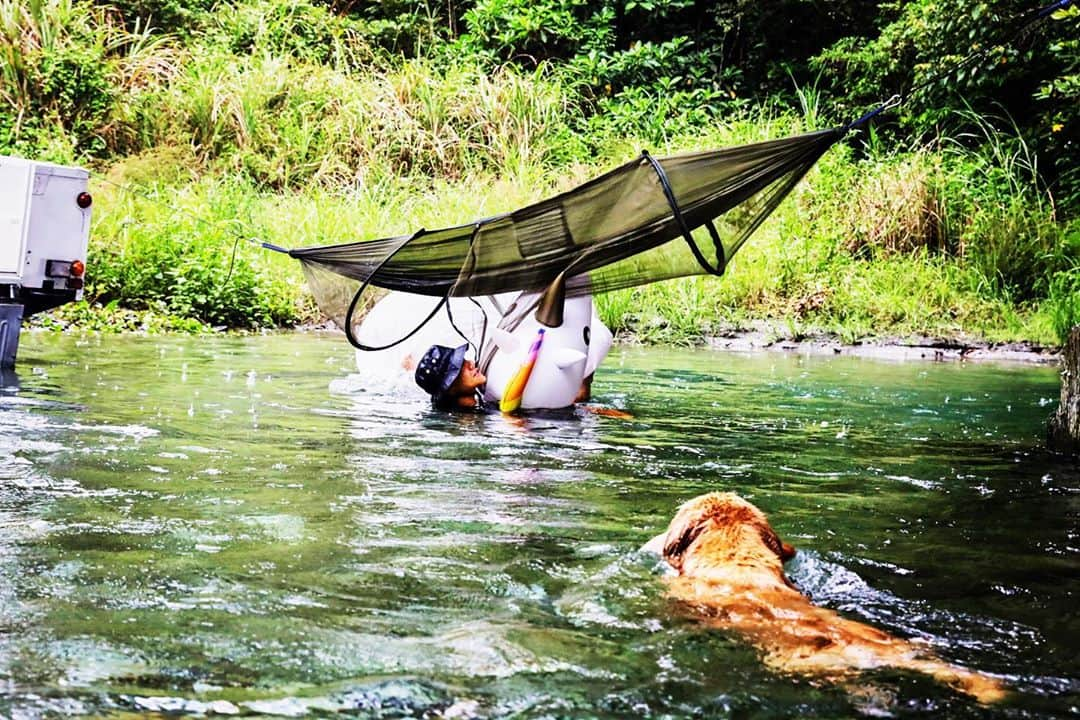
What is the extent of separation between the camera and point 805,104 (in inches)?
657

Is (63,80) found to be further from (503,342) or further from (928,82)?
(928,82)

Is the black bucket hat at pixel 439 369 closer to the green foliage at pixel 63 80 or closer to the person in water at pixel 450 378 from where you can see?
the person in water at pixel 450 378

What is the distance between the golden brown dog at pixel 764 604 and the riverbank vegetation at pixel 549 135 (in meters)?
8.85

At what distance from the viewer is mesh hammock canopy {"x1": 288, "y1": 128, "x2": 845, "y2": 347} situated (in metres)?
6.13

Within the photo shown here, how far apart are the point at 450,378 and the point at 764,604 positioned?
4429mm

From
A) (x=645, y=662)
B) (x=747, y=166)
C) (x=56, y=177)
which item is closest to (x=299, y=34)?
(x=56, y=177)

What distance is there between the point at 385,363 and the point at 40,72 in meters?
10.2

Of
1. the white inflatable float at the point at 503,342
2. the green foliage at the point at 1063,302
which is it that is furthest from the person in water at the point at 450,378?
the green foliage at the point at 1063,302

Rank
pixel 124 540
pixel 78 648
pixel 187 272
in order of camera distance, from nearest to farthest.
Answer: pixel 78 648
pixel 124 540
pixel 187 272

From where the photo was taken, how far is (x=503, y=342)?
7.33 meters

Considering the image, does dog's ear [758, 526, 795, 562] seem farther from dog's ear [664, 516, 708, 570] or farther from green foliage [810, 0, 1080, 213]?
green foliage [810, 0, 1080, 213]

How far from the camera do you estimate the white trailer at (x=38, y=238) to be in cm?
762

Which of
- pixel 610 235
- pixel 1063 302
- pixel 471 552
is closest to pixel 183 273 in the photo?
pixel 610 235

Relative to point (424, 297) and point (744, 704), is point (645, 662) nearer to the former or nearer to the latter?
point (744, 704)
